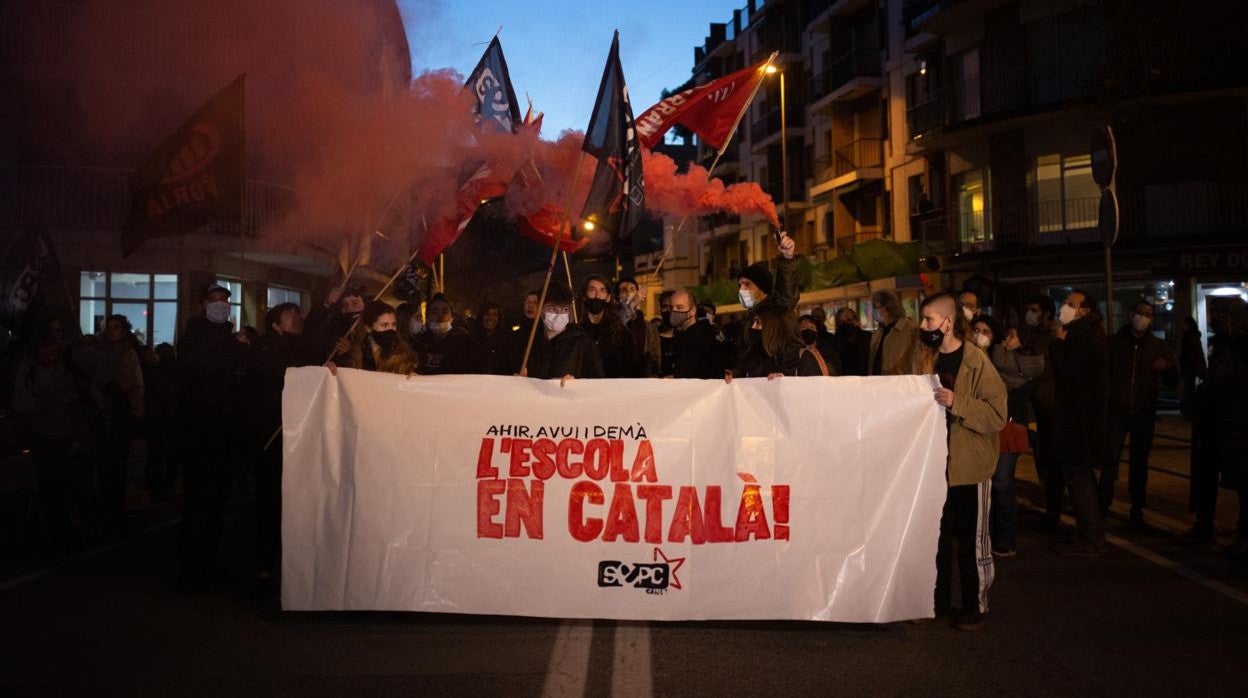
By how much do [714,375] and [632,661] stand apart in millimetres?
3843

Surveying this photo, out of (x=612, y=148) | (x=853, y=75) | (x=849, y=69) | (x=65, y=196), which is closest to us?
(x=612, y=148)

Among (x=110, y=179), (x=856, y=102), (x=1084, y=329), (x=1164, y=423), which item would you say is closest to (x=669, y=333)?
(x=1084, y=329)

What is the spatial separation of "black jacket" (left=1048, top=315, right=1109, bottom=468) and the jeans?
0.35 metres

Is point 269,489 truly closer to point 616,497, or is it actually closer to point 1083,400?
point 616,497

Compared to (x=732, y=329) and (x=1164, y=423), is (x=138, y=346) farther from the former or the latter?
(x=1164, y=423)

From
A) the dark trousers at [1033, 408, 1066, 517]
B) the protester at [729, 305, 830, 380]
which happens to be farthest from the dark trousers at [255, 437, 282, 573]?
the dark trousers at [1033, 408, 1066, 517]

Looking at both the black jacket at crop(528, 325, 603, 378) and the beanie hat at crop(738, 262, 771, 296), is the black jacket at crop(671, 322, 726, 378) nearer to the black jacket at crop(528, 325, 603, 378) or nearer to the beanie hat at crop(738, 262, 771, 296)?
the beanie hat at crop(738, 262, 771, 296)

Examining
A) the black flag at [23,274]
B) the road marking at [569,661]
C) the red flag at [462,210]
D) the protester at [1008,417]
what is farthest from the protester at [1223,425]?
the black flag at [23,274]

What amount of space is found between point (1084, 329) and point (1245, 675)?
322 centimetres

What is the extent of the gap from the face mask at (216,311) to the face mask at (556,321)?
2.09m

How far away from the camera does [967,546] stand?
5906mm

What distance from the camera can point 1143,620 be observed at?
6062 mm

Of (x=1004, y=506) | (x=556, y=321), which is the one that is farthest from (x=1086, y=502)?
(x=556, y=321)

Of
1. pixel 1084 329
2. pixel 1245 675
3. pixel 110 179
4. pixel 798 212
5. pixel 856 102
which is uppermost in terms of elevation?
pixel 856 102
